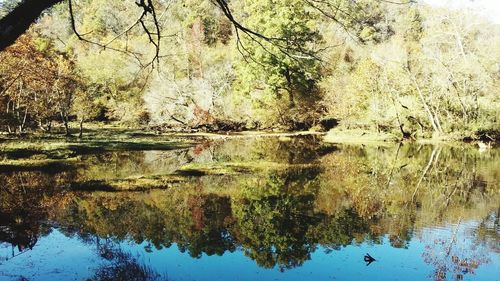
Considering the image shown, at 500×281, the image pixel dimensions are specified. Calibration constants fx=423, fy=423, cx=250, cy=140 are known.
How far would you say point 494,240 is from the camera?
11.1 meters

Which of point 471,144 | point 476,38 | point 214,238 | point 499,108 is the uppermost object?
point 476,38

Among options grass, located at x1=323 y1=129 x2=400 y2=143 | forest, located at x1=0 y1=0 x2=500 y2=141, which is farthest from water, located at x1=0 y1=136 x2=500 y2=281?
grass, located at x1=323 y1=129 x2=400 y2=143

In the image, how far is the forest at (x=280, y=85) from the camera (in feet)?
96.9

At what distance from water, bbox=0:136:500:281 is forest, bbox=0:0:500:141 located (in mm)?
7515

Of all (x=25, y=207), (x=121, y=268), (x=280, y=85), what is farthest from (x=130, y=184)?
(x=280, y=85)

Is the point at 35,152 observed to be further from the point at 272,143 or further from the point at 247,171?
the point at 272,143

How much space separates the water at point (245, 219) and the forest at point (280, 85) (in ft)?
24.7

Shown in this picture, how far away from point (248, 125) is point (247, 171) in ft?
72.5

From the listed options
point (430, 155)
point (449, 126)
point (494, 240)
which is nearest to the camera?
point (494, 240)

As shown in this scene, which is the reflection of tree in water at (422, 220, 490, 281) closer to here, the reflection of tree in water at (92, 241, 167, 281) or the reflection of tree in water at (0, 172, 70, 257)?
the reflection of tree in water at (92, 241, 167, 281)

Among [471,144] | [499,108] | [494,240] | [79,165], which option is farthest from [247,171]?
[499,108]

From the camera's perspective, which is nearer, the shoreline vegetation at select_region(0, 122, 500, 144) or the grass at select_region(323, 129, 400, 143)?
the shoreline vegetation at select_region(0, 122, 500, 144)

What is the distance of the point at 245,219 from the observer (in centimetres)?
1278

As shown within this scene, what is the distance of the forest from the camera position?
96.9 feet
